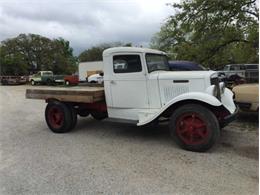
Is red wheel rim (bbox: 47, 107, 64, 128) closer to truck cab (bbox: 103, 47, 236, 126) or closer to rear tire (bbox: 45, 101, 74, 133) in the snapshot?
rear tire (bbox: 45, 101, 74, 133)

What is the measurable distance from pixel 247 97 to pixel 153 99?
104 inches

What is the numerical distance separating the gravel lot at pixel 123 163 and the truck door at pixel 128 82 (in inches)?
31.2

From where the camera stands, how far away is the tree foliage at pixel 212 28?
10914mm

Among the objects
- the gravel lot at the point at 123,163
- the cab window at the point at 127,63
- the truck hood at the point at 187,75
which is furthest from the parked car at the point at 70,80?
the truck hood at the point at 187,75

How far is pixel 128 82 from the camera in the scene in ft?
16.6

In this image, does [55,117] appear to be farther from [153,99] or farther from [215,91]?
[215,91]

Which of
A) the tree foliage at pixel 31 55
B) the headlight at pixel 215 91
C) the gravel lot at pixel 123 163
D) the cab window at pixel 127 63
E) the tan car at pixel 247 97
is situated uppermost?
the tree foliage at pixel 31 55

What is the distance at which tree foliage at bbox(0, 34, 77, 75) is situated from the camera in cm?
3541

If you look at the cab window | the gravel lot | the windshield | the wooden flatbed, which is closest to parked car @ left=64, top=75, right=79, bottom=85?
the wooden flatbed

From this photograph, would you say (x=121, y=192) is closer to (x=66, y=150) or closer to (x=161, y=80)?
(x=66, y=150)

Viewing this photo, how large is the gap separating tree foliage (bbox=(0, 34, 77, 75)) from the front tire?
1397 inches

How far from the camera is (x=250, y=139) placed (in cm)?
493

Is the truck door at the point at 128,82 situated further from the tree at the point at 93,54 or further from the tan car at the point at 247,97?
the tree at the point at 93,54

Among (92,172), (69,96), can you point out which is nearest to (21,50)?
(69,96)
